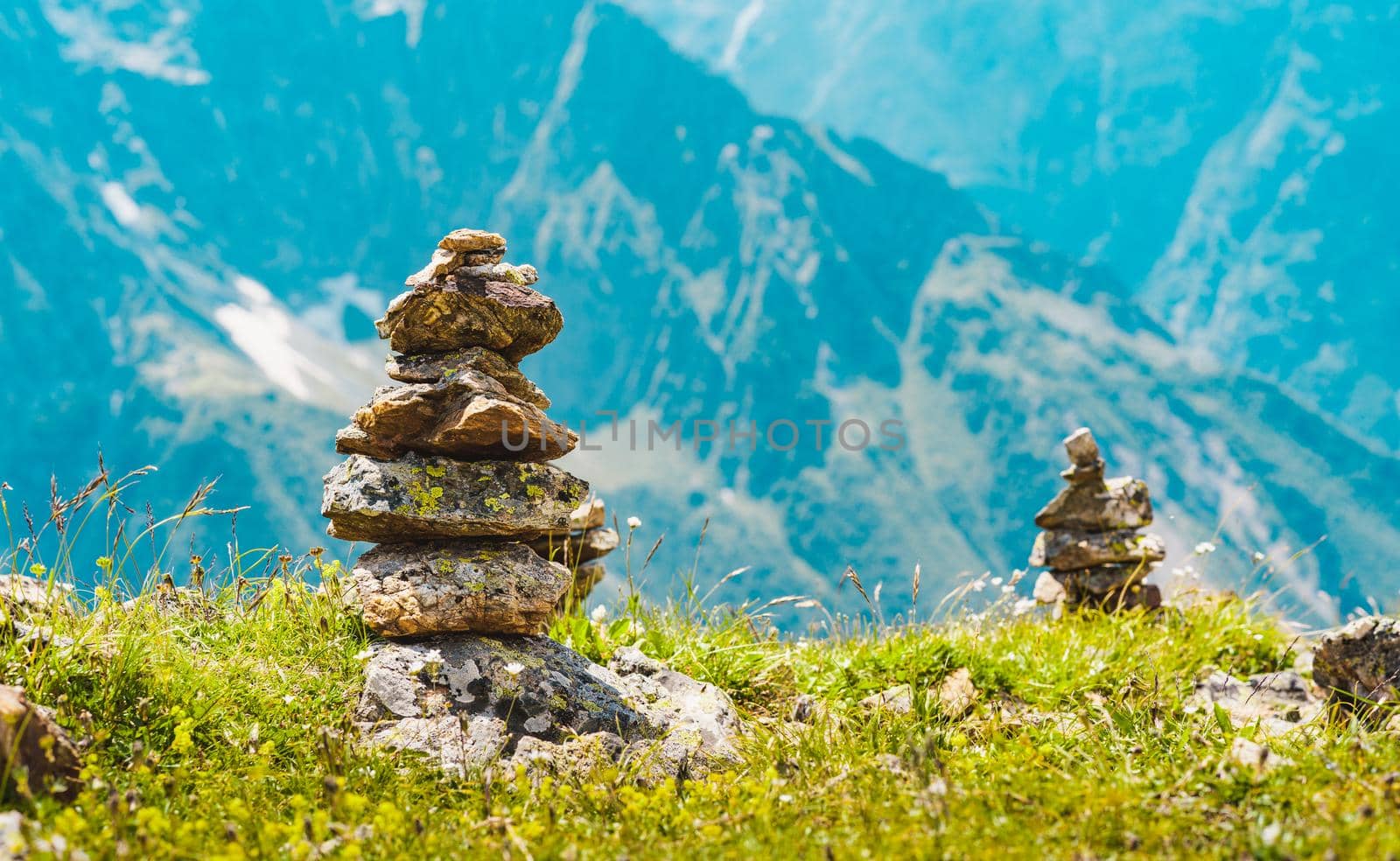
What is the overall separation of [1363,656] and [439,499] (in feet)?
22.9

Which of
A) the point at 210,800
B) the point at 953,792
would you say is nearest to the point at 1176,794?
the point at 953,792

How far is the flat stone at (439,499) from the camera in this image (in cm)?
622

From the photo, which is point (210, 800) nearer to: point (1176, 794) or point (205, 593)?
point (205, 593)

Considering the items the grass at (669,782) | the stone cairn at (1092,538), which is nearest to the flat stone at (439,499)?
the grass at (669,782)

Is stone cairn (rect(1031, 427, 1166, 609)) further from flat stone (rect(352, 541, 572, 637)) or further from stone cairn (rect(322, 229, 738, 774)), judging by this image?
flat stone (rect(352, 541, 572, 637))

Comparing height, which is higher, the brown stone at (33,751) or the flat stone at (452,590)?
the flat stone at (452,590)

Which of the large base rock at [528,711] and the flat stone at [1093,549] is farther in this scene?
the flat stone at [1093,549]

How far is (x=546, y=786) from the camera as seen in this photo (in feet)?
16.4

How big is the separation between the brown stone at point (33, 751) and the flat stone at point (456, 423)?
248 centimetres

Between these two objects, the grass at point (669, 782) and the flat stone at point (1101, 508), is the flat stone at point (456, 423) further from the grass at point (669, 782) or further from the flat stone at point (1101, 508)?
the flat stone at point (1101, 508)

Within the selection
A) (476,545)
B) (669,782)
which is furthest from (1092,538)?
(669,782)

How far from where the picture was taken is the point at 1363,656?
23.9ft

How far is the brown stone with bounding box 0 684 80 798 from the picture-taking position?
156 inches

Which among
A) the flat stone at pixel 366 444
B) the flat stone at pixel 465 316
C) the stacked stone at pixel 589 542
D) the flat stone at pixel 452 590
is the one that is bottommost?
the flat stone at pixel 452 590
